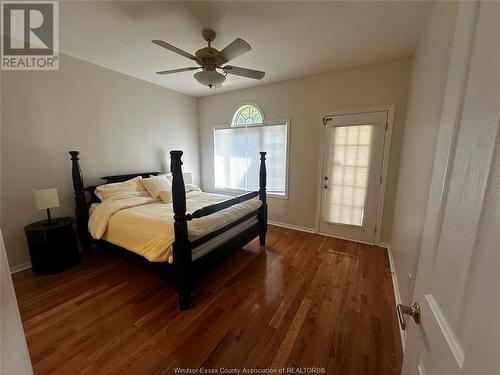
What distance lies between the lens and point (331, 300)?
194cm

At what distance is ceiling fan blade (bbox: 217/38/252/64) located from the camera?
1.72 m

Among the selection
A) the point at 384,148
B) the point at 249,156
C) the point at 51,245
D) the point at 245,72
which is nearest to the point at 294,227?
the point at 249,156

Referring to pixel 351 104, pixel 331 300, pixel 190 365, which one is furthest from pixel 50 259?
pixel 351 104

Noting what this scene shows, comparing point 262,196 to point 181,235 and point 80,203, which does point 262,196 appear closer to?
point 181,235

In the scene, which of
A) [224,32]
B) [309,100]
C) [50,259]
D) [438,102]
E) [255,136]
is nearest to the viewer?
[438,102]

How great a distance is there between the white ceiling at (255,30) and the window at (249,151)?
1.10 m

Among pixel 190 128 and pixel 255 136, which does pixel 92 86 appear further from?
pixel 255 136

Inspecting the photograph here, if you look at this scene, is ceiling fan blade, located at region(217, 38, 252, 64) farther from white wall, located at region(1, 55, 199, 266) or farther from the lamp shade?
the lamp shade

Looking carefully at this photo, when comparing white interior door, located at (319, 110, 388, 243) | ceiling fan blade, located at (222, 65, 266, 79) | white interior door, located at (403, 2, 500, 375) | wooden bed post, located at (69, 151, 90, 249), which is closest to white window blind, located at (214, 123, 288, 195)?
white interior door, located at (319, 110, 388, 243)

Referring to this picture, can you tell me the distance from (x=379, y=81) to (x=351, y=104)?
417mm

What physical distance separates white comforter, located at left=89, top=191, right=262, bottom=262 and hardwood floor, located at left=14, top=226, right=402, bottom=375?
1.55 feet

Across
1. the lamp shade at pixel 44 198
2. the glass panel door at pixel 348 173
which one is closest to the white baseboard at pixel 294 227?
the glass panel door at pixel 348 173

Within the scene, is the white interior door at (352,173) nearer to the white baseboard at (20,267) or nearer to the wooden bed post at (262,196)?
the wooden bed post at (262,196)

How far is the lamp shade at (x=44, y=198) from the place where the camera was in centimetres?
217
